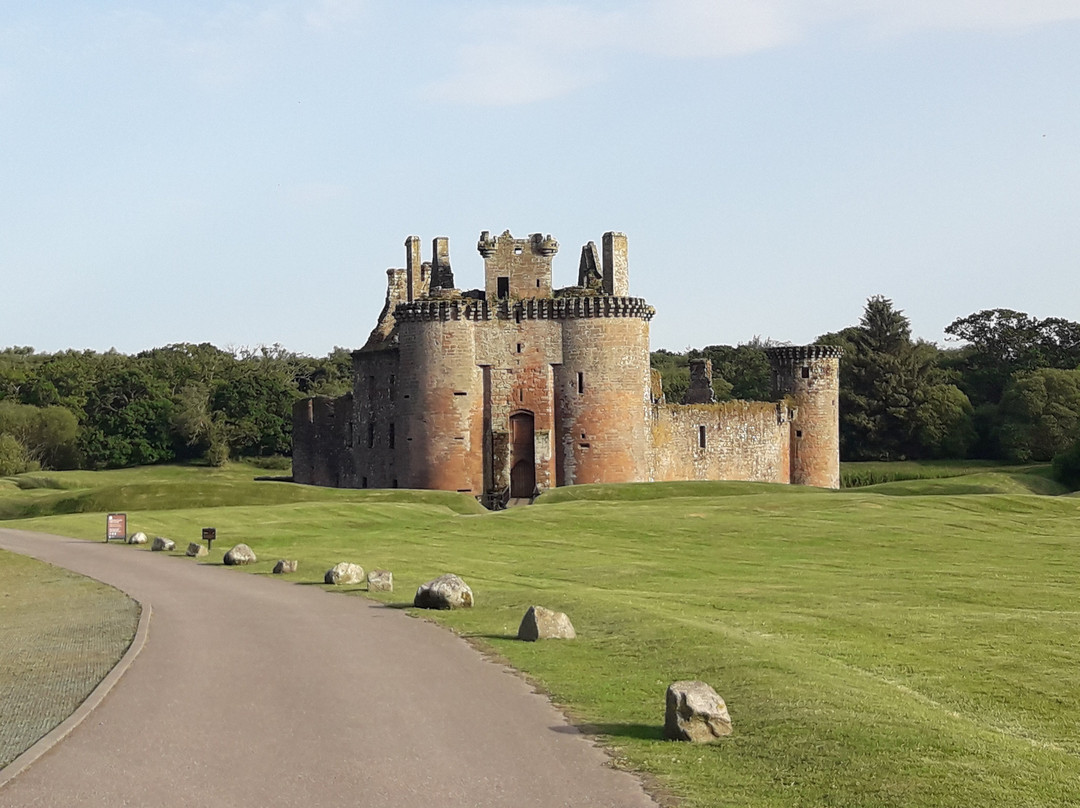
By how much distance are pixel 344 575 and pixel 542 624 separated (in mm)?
10491

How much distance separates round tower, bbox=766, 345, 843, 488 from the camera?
87.6 metres

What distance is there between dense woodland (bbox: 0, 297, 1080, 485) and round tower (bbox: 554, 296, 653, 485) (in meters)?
32.7

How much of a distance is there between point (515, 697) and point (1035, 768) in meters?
6.28

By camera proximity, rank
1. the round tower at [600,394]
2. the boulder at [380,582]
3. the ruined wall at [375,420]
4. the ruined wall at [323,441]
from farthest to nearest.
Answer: the ruined wall at [323,441] → the ruined wall at [375,420] → the round tower at [600,394] → the boulder at [380,582]

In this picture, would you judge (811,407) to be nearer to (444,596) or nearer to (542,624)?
(444,596)

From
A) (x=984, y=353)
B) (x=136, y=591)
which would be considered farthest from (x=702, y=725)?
(x=984, y=353)

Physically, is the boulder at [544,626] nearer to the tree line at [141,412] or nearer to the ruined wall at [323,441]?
the ruined wall at [323,441]

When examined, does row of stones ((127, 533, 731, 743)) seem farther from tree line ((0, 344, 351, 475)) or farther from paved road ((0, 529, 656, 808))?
tree line ((0, 344, 351, 475))

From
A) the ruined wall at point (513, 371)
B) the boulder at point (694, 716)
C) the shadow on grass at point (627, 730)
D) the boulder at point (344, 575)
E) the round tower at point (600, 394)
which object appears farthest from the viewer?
the ruined wall at point (513, 371)

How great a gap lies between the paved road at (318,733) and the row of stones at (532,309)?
2021 inches

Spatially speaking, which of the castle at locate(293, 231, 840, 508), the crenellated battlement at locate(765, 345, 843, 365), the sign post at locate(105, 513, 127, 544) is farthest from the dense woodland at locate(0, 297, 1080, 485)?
the sign post at locate(105, 513, 127, 544)

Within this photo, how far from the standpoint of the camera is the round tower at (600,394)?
243 ft

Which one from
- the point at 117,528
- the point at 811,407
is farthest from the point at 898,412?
the point at 117,528

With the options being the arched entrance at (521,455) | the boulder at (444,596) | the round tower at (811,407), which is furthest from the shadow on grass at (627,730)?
the round tower at (811,407)
